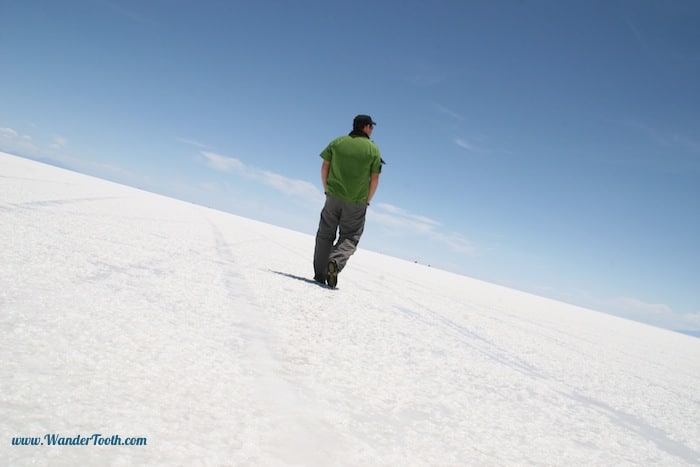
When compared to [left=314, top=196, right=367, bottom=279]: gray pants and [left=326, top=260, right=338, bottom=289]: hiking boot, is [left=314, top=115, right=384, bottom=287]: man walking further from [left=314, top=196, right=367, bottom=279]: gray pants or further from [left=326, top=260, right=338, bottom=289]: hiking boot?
[left=326, top=260, right=338, bottom=289]: hiking boot

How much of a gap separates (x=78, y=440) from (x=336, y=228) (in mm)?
3894

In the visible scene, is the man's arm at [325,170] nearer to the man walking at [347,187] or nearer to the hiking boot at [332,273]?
the man walking at [347,187]

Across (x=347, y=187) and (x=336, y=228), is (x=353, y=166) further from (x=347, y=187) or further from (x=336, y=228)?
(x=336, y=228)

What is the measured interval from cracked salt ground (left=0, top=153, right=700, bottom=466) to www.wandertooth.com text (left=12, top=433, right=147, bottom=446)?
0.04 feet

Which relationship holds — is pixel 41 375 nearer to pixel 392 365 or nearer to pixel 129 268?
pixel 392 365

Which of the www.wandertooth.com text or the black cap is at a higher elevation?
the black cap

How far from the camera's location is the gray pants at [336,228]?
14.7 feet

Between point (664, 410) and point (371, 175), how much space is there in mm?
3067

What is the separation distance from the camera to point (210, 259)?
3844mm

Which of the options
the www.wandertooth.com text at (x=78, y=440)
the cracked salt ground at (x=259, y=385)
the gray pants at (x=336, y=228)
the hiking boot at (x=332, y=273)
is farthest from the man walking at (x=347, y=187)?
the www.wandertooth.com text at (x=78, y=440)

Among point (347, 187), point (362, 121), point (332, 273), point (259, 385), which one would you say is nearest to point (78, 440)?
point (259, 385)

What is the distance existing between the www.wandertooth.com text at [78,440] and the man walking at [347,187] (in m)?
3.52

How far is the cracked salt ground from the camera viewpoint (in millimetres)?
874

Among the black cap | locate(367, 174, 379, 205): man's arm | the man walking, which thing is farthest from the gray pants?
the black cap
